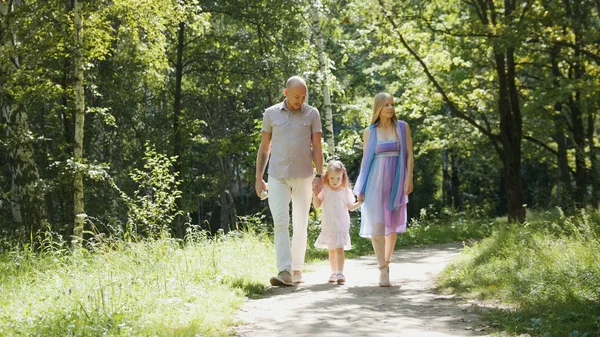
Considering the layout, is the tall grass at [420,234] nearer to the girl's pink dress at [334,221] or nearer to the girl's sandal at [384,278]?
the girl's pink dress at [334,221]

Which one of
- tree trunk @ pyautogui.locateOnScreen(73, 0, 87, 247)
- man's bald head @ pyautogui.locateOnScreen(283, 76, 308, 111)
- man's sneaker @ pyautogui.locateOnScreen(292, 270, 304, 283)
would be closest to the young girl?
man's sneaker @ pyautogui.locateOnScreen(292, 270, 304, 283)

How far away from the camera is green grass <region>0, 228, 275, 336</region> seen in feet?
19.9

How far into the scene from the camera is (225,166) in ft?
125

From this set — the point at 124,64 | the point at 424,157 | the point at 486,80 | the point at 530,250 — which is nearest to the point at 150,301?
the point at 530,250

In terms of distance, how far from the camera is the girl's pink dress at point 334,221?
977 cm

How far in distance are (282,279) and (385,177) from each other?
5.59ft

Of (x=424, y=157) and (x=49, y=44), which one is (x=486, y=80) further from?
(x=424, y=157)

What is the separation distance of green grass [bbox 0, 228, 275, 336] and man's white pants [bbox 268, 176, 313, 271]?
0.44 m

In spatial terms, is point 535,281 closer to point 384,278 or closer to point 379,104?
point 384,278

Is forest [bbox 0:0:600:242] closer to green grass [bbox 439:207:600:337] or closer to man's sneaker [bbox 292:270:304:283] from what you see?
man's sneaker [bbox 292:270:304:283]

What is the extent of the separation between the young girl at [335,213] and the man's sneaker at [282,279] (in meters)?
Result: 0.80

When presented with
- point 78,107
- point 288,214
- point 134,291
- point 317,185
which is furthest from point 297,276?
point 78,107

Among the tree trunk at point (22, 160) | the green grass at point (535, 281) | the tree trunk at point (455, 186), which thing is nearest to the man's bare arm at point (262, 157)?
the green grass at point (535, 281)

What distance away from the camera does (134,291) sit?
24.0ft
